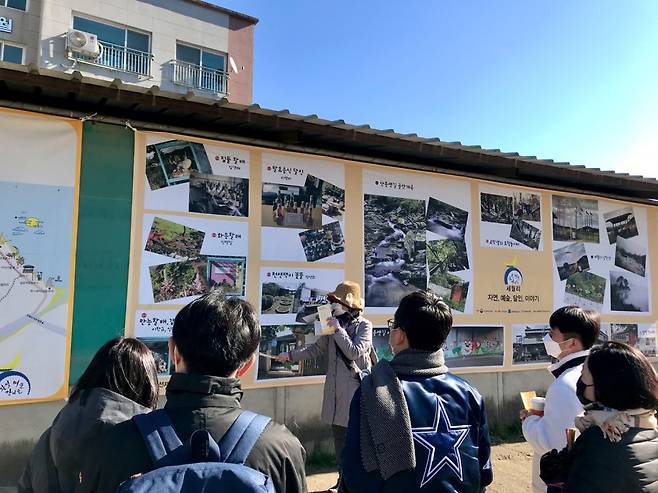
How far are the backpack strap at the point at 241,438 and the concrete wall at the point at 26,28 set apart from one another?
62.7 feet

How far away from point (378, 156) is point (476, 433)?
12.8 feet

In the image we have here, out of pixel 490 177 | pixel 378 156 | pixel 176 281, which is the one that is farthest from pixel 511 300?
pixel 176 281

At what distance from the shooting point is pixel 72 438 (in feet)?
5.65

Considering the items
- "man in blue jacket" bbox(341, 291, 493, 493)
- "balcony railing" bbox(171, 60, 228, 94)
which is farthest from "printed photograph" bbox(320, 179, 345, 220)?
"balcony railing" bbox(171, 60, 228, 94)

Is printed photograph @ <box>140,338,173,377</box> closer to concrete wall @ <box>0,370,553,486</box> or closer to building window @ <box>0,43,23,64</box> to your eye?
concrete wall @ <box>0,370,553,486</box>

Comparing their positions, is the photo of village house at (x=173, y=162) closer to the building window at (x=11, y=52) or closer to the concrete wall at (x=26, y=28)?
the concrete wall at (x=26, y=28)

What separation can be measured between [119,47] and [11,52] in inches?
134

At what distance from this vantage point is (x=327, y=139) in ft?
16.7

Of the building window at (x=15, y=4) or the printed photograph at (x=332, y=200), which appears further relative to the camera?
the building window at (x=15, y=4)

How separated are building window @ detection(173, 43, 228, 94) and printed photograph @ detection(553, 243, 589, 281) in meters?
16.2

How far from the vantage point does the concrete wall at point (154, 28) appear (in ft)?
54.7

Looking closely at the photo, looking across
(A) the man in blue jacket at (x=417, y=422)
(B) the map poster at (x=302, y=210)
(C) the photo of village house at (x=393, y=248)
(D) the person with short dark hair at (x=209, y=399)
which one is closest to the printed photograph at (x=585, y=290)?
(C) the photo of village house at (x=393, y=248)

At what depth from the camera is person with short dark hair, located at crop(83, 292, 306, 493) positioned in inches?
51.8

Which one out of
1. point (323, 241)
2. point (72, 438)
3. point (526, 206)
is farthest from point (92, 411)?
point (526, 206)
